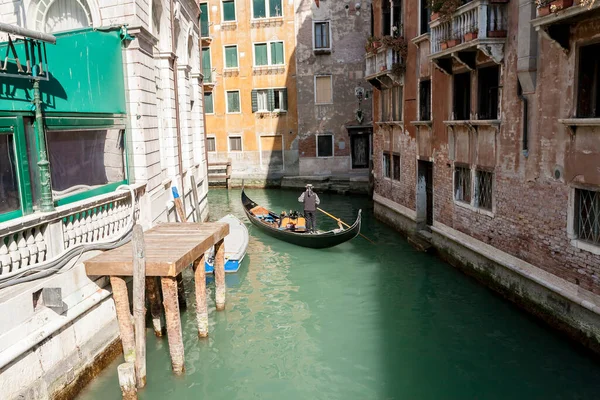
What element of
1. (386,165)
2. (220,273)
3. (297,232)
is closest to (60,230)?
(220,273)

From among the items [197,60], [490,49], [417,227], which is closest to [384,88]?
[417,227]

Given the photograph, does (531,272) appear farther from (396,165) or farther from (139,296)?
(396,165)

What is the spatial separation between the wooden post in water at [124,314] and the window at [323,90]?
1818 centimetres

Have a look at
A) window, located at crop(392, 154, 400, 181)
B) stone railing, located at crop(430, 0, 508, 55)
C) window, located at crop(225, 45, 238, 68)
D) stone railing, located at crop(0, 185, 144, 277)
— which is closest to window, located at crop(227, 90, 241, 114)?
window, located at crop(225, 45, 238, 68)

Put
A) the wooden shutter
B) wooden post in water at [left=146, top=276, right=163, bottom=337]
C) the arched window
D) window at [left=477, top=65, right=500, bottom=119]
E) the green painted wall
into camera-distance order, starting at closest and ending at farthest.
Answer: the green painted wall
wooden post in water at [left=146, top=276, right=163, bottom=337]
the arched window
window at [left=477, top=65, right=500, bottom=119]
the wooden shutter

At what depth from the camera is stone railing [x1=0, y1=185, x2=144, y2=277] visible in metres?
4.80

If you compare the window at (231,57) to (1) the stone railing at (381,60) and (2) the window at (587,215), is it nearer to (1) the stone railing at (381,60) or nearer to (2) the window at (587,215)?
(1) the stone railing at (381,60)

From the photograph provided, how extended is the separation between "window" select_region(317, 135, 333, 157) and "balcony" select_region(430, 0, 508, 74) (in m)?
13.6

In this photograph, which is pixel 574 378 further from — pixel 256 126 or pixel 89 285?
pixel 256 126

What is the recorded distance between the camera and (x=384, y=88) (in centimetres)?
1480

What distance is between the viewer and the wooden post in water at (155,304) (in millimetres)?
7238

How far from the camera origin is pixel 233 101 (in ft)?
78.4

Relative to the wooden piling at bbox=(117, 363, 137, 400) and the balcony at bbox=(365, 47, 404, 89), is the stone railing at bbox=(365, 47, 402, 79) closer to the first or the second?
the balcony at bbox=(365, 47, 404, 89)

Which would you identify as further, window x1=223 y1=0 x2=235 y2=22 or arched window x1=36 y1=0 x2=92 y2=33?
window x1=223 y1=0 x2=235 y2=22
